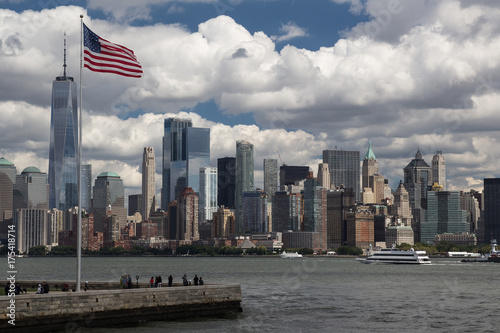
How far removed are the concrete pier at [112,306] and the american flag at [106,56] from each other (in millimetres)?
15547

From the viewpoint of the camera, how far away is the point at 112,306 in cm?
5650

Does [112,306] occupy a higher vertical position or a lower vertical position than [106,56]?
lower

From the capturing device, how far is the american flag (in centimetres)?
5338

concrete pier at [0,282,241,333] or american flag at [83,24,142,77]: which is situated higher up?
american flag at [83,24,142,77]

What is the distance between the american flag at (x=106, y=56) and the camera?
53.4 m

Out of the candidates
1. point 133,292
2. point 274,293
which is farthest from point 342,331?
point 274,293

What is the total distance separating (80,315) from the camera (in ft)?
176

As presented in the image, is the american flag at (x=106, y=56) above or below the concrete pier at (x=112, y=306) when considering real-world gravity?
above

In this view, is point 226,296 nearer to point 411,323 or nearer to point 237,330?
point 237,330

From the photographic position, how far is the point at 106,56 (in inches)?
2116

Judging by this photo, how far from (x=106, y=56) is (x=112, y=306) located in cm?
1766

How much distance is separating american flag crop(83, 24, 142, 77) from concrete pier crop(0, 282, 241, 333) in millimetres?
15547

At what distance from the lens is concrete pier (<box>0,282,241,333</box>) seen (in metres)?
50.3

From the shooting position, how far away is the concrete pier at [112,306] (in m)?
50.3
